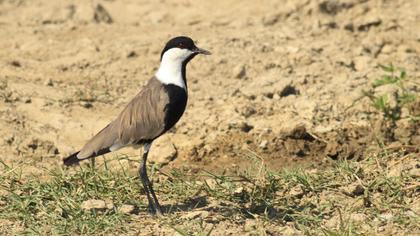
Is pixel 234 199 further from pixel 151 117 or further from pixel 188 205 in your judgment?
pixel 151 117

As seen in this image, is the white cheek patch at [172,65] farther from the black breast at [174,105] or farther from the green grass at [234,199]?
the green grass at [234,199]

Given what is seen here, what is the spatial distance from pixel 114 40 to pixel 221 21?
1568 mm

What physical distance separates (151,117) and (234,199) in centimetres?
92

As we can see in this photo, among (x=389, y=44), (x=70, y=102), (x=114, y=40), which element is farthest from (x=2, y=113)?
(x=389, y=44)

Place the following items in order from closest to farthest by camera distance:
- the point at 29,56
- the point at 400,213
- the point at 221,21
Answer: the point at 400,213, the point at 29,56, the point at 221,21

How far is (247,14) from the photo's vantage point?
1110 cm

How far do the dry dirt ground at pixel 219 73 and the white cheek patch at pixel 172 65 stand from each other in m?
1.23

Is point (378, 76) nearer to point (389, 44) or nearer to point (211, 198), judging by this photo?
point (389, 44)

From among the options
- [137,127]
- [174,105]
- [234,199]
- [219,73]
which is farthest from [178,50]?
[219,73]

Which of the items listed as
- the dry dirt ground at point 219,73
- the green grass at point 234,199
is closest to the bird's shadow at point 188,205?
the green grass at point 234,199

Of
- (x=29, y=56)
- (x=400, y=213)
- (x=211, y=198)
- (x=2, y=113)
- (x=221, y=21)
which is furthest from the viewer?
(x=221, y=21)

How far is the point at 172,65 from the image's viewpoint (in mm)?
6629

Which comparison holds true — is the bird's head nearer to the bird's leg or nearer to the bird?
the bird

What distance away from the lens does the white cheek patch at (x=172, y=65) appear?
6590mm
